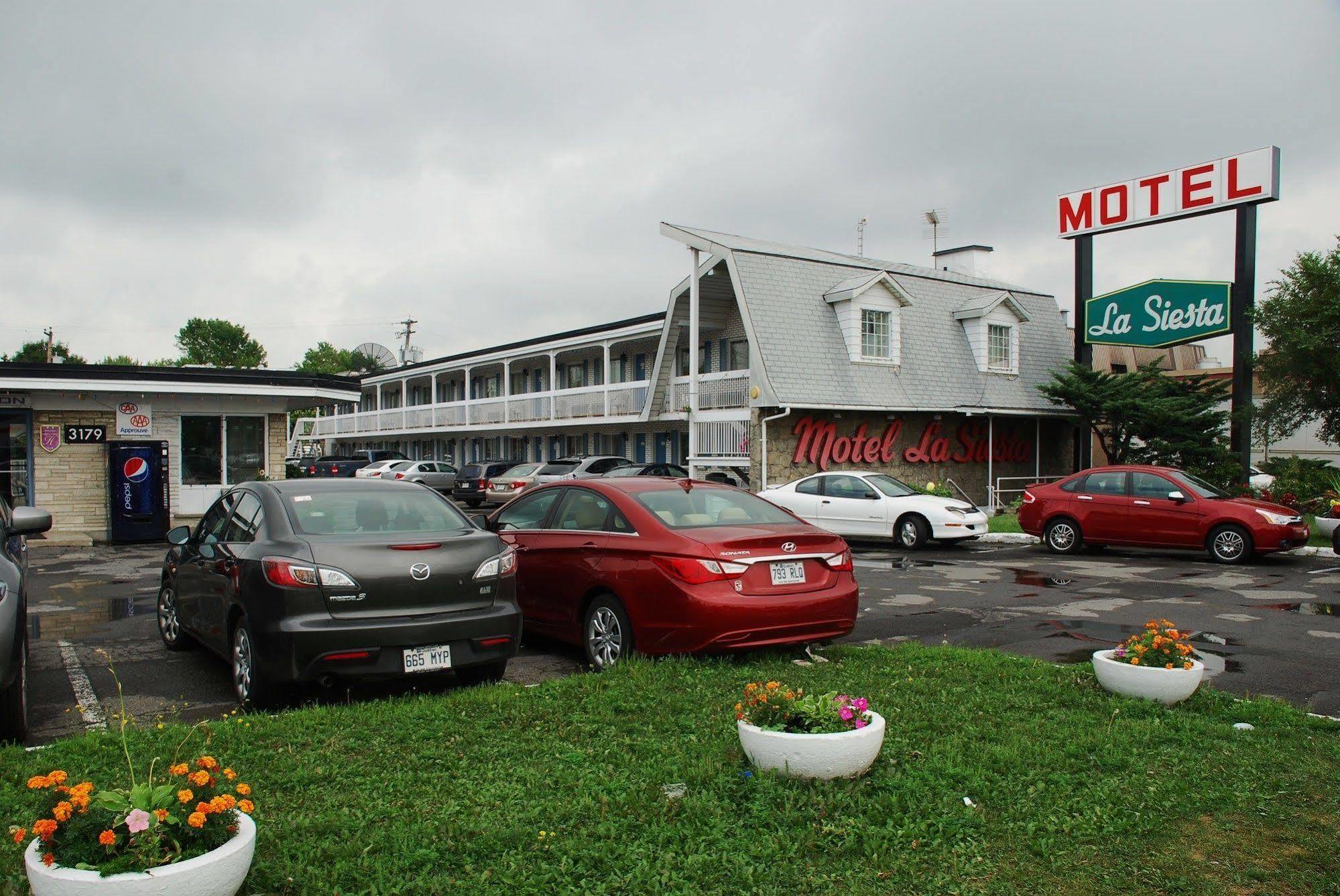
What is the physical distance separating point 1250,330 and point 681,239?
1304 centimetres

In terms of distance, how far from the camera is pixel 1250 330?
22.0 meters

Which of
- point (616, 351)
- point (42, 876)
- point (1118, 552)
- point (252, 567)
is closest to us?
point (42, 876)

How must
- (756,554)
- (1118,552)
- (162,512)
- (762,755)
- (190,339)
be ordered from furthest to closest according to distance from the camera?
(190,339) → (162,512) → (1118,552) → (756,554) → (762,755)

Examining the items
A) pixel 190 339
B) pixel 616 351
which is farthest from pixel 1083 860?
pixel 190 339

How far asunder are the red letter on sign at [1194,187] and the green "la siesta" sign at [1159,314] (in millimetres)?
1750

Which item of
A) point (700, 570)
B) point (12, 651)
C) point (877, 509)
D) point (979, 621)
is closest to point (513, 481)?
point (877, 509)

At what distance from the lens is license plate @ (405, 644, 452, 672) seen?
6.31 meters

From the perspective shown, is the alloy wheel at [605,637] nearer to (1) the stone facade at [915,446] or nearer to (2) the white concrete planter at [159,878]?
(2) the white concrete planter at [159,878]

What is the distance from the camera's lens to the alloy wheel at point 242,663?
644cm

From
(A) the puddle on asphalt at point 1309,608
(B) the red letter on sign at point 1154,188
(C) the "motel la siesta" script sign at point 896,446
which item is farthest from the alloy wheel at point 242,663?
(B) the red letter on sign at point 1154,188

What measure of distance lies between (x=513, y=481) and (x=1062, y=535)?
1542cm

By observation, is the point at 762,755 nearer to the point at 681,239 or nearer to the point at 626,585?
the point at 626,585

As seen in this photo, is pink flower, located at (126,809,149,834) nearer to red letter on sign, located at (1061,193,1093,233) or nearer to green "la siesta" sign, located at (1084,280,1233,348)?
green "la siesta" sign, located at (1084,280,1233,348)

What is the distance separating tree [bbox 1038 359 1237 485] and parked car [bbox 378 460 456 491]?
66.1ft
